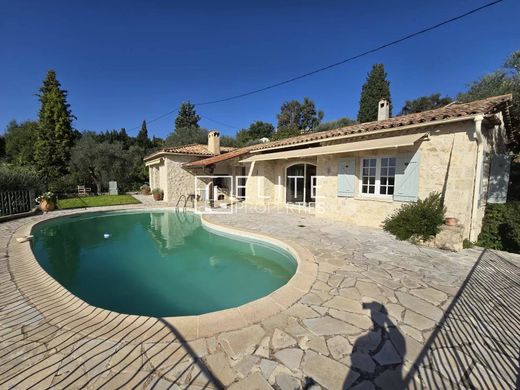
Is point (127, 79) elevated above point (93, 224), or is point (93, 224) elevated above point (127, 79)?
point (127, 79)

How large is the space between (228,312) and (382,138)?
12.7m

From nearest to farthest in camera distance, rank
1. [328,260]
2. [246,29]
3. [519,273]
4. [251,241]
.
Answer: [519,273]
[328,260]
[251,241]
[246,29]

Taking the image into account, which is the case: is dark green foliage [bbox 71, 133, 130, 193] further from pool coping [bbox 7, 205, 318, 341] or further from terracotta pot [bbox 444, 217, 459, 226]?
terracotta pot [bbox 444, 217, 459, 226]

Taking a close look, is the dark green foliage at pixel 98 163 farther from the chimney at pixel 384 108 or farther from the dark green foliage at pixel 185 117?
the chimney at pixel 384 108

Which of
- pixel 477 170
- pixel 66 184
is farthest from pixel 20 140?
pixel 477 170

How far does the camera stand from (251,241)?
508 inches

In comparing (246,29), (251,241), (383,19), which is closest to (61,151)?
(246,29)

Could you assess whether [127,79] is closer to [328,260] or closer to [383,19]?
[383,19]

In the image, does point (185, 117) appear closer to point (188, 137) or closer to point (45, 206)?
point (188, 137)

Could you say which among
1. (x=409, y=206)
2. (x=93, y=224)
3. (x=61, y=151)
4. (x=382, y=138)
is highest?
(x=61, y=151)

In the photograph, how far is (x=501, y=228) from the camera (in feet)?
37.4

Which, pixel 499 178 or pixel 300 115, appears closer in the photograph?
pixel 499 178

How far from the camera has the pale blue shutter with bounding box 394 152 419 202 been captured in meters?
11.9

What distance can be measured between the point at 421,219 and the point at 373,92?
48.1 meters
